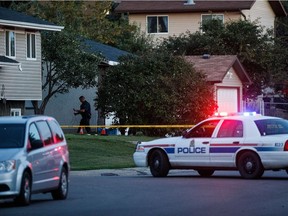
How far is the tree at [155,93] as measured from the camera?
42469 mm

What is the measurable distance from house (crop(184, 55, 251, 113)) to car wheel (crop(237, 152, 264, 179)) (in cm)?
2542

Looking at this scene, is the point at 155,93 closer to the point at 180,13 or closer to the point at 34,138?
the point at 34,138

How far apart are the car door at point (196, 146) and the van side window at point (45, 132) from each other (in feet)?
21.8

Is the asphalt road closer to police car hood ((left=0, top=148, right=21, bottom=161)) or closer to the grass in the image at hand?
police car hood ((left=0, top=148, right=21, bottom=161))

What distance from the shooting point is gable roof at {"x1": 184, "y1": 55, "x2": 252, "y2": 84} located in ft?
162

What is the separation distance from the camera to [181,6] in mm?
68500

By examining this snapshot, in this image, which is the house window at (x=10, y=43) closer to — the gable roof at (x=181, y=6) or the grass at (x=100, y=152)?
the grass at (x=100, y=152)

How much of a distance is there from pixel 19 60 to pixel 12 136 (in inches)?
1062

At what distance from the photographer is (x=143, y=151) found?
979 inches

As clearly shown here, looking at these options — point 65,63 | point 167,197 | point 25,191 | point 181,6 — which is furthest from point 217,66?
point 25,191

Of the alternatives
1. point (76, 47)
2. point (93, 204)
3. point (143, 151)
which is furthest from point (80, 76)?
point (93, 204)

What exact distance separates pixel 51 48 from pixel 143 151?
2283 centimetres

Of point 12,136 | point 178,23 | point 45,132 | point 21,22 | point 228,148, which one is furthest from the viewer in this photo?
point 178,23

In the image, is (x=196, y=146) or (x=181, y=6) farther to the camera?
(x=181, y=6)
